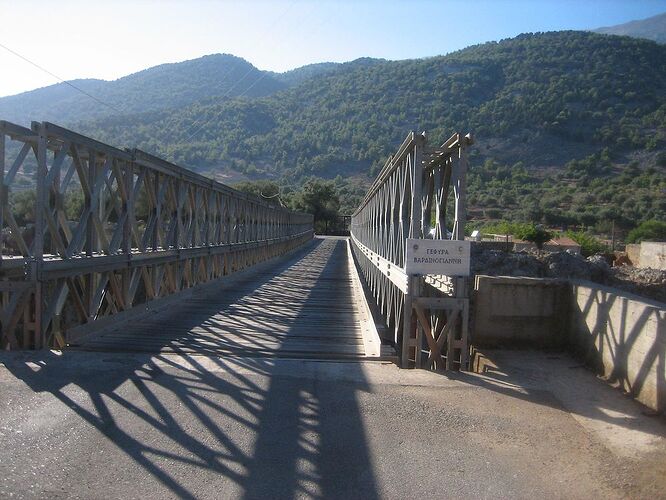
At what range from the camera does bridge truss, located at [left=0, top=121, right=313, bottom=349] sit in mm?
6777

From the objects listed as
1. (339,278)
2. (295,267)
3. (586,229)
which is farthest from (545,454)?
(586,229)

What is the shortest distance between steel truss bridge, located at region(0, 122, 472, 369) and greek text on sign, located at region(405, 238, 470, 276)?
19cm

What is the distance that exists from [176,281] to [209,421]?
8.14 m

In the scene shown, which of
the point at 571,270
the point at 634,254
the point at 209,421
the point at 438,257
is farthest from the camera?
the point at 634,254

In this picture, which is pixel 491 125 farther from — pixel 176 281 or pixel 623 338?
pixel 623 338

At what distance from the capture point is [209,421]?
4617 millimetres

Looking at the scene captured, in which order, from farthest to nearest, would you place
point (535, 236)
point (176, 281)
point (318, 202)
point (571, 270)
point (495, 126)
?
point (495, 126) → point (318, 202) → point (535, 236) → point (571, 270) → point (176, 281)

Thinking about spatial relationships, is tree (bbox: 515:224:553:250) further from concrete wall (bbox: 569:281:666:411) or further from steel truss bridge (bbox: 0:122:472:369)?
concrete wall (bbox: 569:281:666:411)

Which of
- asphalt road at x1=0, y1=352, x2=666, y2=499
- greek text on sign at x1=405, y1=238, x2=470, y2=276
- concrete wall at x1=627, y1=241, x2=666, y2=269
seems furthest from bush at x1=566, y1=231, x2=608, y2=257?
asphalt road at x1=0, y1=352, x2=666, y2=499

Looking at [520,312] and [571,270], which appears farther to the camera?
[571,270]

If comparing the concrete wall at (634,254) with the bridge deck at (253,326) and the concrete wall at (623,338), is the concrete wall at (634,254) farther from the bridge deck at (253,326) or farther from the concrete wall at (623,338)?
the concrete wall at (623,338)

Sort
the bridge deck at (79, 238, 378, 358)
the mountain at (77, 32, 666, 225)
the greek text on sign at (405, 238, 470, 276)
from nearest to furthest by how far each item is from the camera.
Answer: the greek text on sign at (405, 238, 470, 276) → the bridge deck at (79, 238, 378, 358) → the mountain at (77, 32, 666, 225)

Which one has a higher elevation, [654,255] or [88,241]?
[88,241]

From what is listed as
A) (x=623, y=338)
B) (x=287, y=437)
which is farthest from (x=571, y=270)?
(x=287, y=437)
